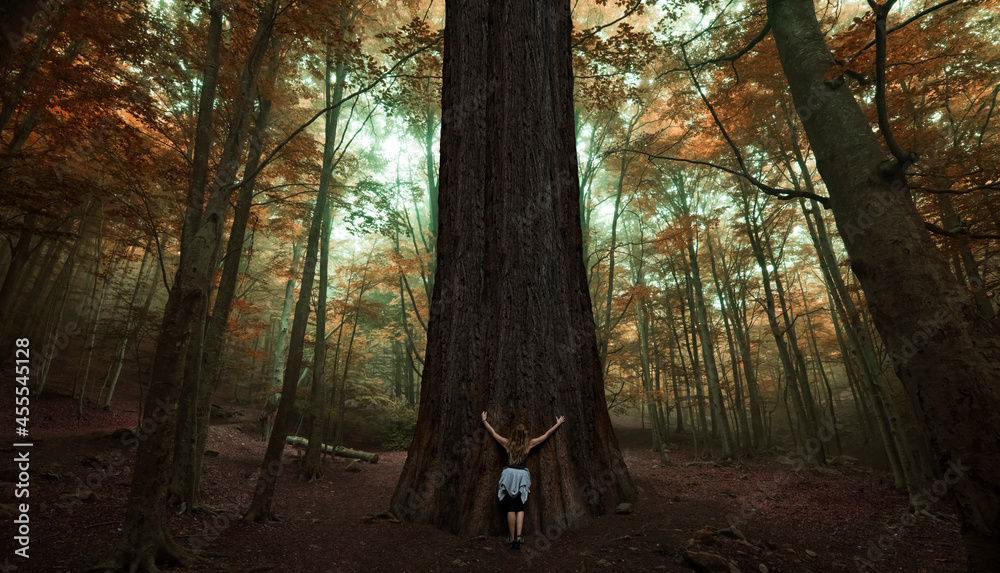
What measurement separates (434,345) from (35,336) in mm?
15895

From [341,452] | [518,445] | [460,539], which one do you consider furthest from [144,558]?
[341,452]

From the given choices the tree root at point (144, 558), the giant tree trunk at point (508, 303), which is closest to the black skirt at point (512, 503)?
the giant tree trunk at point (508, 303)

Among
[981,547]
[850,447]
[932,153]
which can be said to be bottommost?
[850,447]

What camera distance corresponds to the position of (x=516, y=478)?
3848mm

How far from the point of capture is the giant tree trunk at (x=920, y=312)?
6.95 ft

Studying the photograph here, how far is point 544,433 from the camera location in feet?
13.5

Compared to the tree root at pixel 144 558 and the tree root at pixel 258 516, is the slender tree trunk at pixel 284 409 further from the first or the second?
the tree root at pixel 144 558

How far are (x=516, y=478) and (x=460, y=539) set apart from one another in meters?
0.79

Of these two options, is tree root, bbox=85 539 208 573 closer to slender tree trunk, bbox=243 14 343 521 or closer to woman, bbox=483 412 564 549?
slender tree trunk, bbox=243 14 343 521

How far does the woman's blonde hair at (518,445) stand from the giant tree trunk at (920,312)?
2.93m

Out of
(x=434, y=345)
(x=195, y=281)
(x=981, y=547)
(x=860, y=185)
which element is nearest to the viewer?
(x=981, y=547)

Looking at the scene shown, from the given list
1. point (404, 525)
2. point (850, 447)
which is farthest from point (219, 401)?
point (850, 447)

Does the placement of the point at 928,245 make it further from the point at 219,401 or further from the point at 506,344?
the point at 219,401

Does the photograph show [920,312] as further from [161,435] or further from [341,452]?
[341,452]
